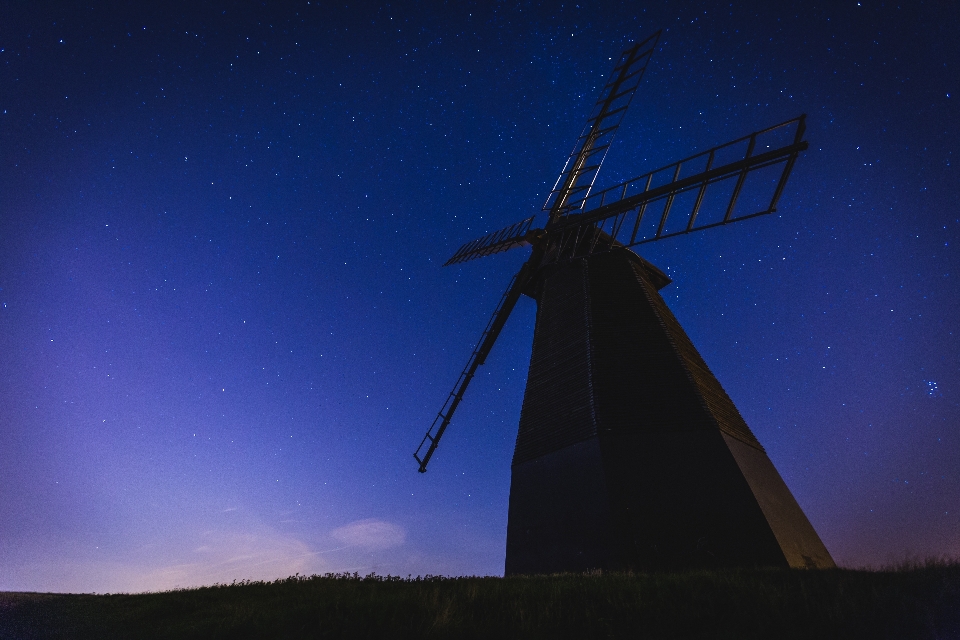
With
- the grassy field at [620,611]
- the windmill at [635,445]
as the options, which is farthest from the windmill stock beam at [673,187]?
the grassy field at [620,611]

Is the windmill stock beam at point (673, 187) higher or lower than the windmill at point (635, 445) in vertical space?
higher

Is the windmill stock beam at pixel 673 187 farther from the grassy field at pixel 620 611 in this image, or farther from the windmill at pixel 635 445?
the grassy field at pixel 620 611

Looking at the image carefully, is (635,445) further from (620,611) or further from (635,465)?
(620,611)

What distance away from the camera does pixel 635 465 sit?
990cm

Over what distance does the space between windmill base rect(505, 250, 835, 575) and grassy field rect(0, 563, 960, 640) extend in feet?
6.62

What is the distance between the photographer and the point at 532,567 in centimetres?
1051

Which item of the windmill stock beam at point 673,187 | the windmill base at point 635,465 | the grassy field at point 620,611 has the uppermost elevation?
the windmill stock beam at point 673,187

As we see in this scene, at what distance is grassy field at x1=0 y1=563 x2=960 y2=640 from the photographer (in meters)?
4.72

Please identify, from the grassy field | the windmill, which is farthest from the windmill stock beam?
the grassy field

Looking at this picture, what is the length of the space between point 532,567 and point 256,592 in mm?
5620

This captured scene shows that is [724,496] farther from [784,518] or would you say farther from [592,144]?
[592,144]

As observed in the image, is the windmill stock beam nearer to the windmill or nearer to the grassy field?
the windmill

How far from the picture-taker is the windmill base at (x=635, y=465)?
29.8 ft

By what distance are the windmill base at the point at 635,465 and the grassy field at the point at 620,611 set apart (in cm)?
202
